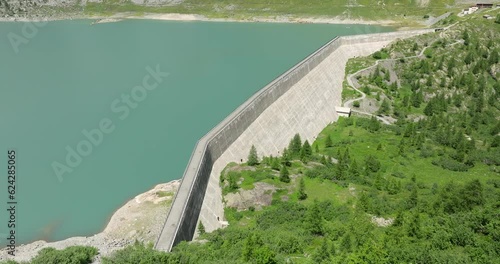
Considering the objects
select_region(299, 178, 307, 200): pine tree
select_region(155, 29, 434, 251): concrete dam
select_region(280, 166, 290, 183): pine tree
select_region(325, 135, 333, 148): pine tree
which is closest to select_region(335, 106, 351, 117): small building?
select_region(155, 29, 434, 251): concrete dam

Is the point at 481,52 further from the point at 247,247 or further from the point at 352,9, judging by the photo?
the point at 247,247

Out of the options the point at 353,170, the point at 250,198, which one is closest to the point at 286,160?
the point at 353,170

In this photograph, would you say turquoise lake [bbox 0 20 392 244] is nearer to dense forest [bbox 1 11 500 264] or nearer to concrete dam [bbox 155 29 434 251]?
concrete dam [bbox 155 29 434 251]

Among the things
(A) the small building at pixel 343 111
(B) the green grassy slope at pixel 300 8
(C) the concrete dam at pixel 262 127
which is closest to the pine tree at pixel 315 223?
(C) the concrete dam at pixel 262 127

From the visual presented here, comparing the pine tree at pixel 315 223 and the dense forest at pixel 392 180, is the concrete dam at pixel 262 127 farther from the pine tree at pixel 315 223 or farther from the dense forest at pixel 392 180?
the pine tree at pixel 315 223

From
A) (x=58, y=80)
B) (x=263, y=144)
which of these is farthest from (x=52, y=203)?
(x=58, y=80)

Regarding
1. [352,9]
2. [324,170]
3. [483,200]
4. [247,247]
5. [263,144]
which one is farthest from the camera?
[352,9]

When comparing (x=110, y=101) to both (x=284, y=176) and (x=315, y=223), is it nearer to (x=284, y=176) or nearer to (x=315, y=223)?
(x=284, y=176)
